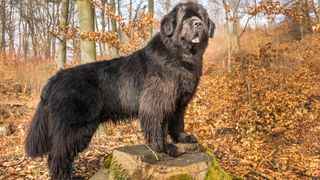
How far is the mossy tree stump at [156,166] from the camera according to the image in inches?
138

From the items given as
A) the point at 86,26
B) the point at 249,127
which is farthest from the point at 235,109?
the point at 86,26

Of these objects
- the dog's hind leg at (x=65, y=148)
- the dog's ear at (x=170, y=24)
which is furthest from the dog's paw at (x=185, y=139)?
the dog's ear at (x=170, y=24)

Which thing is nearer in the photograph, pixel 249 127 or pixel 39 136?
pixel 39 136

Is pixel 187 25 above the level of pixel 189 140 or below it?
above

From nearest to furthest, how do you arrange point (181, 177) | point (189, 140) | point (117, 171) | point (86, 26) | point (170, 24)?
point (181, 177), point (117, 171), point (170, 24), point (189, 140), point (86, 26)

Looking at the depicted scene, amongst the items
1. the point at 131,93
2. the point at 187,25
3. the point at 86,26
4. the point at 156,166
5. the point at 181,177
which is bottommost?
the point at 181,177

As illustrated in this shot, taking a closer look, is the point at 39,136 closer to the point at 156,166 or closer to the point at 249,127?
the point at 156,166

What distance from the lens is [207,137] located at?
663 cm

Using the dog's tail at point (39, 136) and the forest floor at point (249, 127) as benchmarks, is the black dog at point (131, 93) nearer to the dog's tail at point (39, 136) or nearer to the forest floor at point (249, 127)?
the dog's tail at point (39, 136)

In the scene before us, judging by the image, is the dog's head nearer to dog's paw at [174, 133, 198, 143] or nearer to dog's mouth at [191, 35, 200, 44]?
dog's mouth at [191, 35, 200, 44]

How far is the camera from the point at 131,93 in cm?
422

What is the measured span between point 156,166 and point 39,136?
1.70m

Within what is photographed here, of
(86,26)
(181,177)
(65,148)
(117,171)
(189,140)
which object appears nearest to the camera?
(181,177)

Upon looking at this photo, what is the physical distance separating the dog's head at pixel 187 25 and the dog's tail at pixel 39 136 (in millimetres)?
1953
